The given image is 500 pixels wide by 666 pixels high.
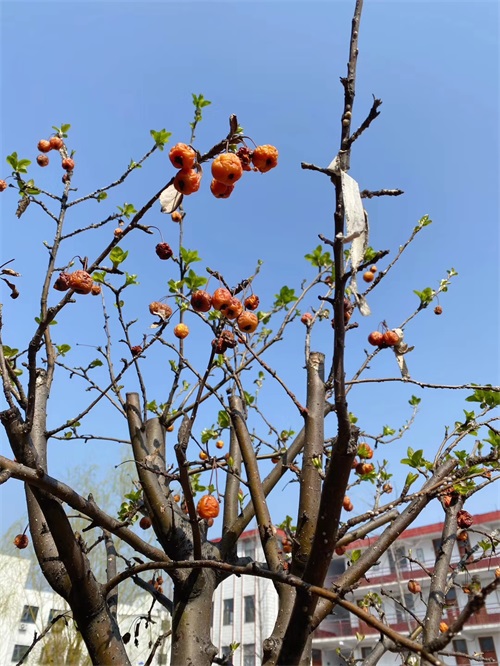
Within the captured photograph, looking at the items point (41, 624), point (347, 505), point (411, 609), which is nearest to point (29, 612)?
point (41, 624)

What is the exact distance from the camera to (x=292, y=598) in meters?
2.30

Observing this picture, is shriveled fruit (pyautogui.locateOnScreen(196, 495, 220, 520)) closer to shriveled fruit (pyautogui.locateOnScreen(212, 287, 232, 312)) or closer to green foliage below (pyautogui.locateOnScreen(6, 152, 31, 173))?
shriveled fruit (pyautogui.locateOnScreen(212, 287, 232, 312))

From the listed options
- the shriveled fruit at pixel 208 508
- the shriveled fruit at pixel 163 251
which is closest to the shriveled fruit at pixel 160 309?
the shriveled fruit at pixel 163 251

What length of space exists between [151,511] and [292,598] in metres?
1.17

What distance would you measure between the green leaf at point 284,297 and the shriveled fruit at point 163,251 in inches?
55.4

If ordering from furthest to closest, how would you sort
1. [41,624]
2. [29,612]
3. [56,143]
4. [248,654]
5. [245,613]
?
[245,613]
[248,654]
[29,612]
[41,624]
[56,143]

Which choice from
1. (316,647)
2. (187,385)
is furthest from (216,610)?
(187,385)

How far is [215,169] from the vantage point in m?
2.17

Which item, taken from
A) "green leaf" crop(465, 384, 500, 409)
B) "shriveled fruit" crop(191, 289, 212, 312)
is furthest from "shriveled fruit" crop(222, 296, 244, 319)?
"green leaf" crop(465, 384, 500, 409)

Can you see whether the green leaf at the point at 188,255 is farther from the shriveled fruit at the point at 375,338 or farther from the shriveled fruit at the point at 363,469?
the shriveled fruit at the point at 363,469

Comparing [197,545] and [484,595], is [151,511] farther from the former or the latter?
[484,595]

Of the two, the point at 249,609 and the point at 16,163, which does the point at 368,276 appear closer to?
the point at 16,163

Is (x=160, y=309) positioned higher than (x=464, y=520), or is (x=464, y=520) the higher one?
(x=160, y=309)

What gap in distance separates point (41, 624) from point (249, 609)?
1458 cm
